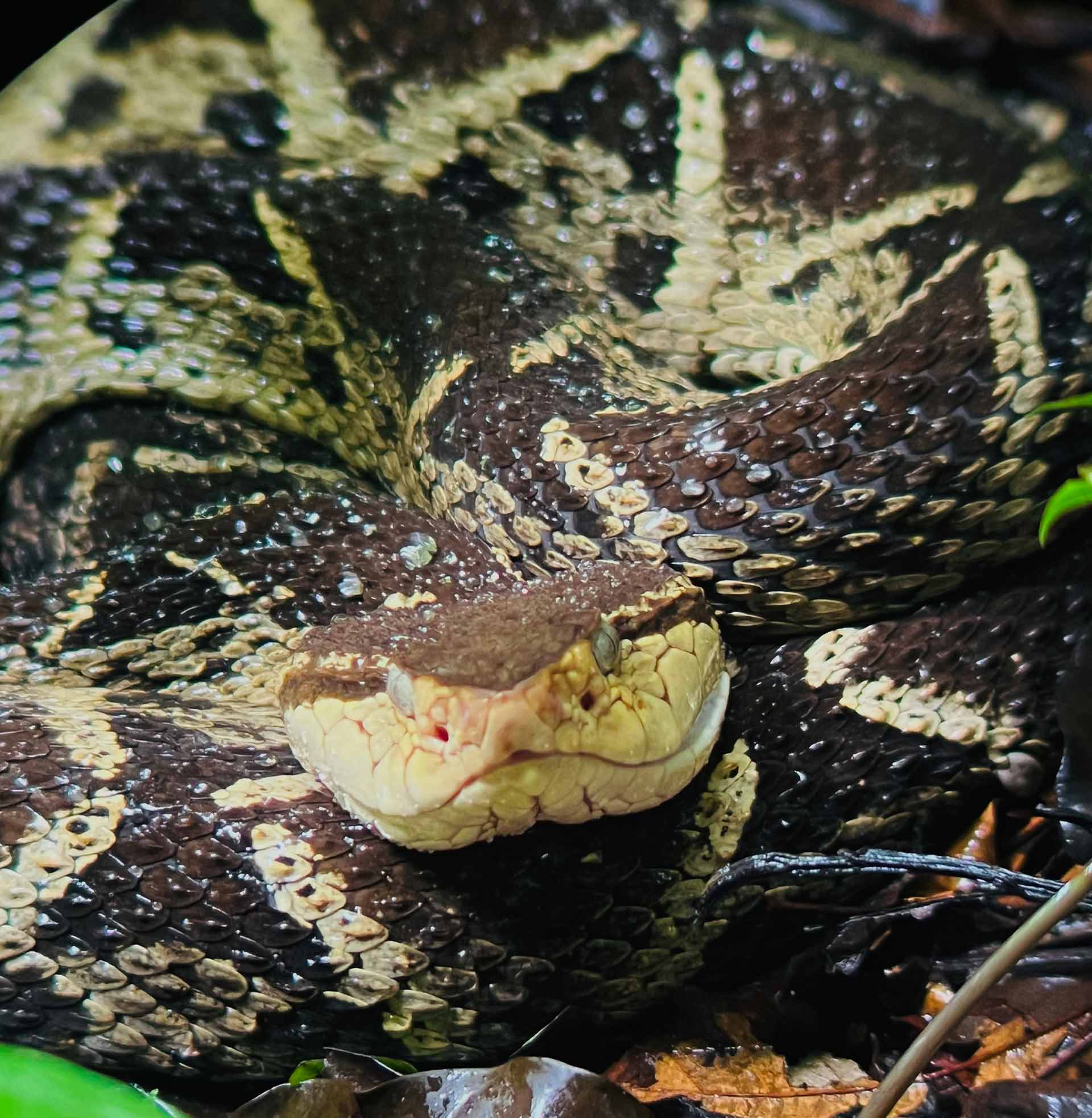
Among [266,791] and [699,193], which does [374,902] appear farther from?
[699,193]

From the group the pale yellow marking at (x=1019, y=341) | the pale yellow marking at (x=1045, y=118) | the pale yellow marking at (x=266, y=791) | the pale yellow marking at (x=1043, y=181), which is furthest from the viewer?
the pale yellow marking at (x=1019, y=341)

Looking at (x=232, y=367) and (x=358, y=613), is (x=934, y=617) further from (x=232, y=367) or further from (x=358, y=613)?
(x=232, y=367)

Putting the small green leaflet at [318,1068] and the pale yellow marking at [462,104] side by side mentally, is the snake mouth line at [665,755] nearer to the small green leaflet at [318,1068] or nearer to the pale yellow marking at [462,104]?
the small green leaflet at [318,1068]

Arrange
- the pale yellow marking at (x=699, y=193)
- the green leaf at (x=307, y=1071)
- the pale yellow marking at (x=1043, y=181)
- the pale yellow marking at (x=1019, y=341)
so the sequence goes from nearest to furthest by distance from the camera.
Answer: the pale yellow marking at (x=1043, y=181), the green leaf at (x=307, y=1071), the pale yellow marking at (x=1019, y=341), the pale yellow marking at (x=699, y=193)

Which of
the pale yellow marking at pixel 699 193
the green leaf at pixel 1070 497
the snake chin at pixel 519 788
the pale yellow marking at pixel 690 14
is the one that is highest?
the pale yellow marking at pixel 690 14

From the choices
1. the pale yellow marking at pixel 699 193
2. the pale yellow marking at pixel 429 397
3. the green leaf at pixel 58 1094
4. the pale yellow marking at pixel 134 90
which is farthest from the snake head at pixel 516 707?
the pale yellow marking at pixel 134 90

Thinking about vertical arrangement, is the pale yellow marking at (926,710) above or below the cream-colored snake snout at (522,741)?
below

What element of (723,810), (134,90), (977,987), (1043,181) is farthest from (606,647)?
(134,90)
